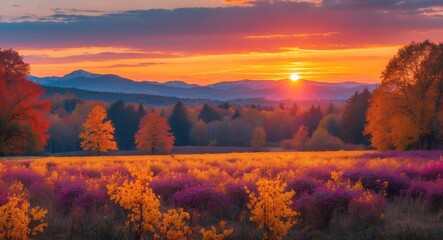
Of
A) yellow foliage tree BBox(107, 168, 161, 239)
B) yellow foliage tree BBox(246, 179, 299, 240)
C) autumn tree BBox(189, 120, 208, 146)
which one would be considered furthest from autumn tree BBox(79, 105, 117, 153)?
yellow foliage tree BBox(246, 179, 299, 240)

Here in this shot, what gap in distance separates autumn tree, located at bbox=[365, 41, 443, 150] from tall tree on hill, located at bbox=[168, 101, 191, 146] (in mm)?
51315

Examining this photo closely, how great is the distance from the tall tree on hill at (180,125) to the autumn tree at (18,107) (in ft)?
157

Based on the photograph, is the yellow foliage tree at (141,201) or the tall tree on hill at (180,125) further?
the tall tree on hill at (180,125)

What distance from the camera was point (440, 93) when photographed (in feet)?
143

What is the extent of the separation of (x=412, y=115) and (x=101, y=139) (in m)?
33.5

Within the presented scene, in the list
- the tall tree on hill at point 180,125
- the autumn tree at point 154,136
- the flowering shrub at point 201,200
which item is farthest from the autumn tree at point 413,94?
the tall tree on hill at point 180,125

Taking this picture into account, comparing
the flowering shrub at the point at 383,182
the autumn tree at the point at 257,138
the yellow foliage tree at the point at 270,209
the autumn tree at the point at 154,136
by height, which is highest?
the yellow foliage tree at the point at 270,209

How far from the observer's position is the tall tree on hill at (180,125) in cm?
9169

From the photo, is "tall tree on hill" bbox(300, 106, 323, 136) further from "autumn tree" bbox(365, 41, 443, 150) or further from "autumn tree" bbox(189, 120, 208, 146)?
"autumn tree" bbox(365, 41, 443, 150)

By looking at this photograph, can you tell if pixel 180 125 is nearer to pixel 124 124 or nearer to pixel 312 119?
pixel 124 124

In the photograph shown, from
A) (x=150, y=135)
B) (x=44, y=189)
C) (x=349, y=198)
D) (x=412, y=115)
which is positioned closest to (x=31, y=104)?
(x=150, y=135)

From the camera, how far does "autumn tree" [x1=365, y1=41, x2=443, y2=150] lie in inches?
1697

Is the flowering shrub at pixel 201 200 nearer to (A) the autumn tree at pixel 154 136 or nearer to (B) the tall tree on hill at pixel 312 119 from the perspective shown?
(A) the autumn tree at pixel 154 136

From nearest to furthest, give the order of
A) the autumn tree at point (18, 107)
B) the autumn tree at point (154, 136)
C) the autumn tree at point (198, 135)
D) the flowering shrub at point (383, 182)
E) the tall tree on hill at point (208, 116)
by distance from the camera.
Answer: the flowering shrub at point (383, 182) < the autumn tree at point (18, 107) < the autumn tree at point (154, 136) < the autumn tree at point (198, 135) < the tall tree on hill at point (208, 116)
